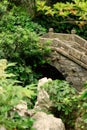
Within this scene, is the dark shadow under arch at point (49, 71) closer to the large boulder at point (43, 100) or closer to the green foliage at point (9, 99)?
the large boulder at point (43, 100)

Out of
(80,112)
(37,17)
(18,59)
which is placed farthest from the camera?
Result: (37,17)

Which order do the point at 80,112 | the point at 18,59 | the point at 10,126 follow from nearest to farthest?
the point at 10,126, the point at 80,112, the point at 18,59

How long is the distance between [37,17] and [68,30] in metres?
1.86

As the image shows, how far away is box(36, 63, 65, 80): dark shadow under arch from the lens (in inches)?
579

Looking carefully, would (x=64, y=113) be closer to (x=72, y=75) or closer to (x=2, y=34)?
(x=72, y=75)

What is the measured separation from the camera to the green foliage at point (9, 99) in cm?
784

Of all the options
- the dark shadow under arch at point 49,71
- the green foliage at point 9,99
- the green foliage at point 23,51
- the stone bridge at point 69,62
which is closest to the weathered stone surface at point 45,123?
the green foliage at point 9,99

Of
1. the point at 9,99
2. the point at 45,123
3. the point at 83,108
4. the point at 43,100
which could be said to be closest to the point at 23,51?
the point at 43,100

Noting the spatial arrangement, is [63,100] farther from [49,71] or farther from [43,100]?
[49,71]

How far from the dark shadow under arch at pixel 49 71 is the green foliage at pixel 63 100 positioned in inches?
149

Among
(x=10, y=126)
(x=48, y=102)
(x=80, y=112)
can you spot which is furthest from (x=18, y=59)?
(x=10, y=126)

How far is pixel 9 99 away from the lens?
26.3 feet

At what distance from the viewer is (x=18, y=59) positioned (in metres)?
13.6

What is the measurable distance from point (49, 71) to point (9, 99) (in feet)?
23.4
